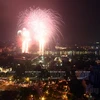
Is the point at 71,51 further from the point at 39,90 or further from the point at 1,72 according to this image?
the point at 39,90

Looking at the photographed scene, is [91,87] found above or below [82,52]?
below

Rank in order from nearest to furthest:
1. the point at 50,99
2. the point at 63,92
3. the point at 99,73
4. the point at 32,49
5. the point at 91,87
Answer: the point at 50,99
the point at 63,92
the point at 91,87
the point at 99,73
the point at 32,49

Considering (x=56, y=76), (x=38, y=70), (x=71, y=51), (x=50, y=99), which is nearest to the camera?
(x=50, y=99)

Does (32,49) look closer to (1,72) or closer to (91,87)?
(1,72)

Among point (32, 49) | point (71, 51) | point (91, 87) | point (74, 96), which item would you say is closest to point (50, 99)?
point (74, 96)

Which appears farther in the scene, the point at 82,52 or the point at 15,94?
the point at 82,52

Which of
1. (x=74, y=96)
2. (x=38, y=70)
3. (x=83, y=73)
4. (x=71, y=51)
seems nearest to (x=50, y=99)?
(x=74, y=96)

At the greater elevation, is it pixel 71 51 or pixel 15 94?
pixel 71 51

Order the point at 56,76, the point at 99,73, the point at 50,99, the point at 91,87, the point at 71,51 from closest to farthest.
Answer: the point at 50,99 < the point at 91,87 < the point at 99,73 < the point at 56,76 < the point at 71,51

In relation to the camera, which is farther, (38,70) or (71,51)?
(71,51)
